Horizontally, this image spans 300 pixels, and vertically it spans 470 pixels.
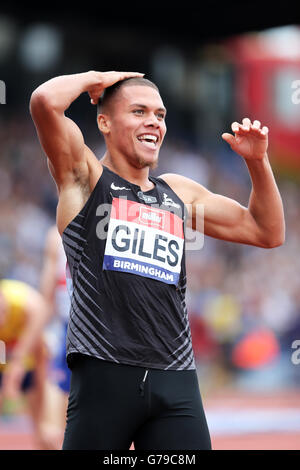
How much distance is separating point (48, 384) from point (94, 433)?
11.4 feet

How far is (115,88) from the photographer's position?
3.92m

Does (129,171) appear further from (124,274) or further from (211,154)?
(211,154)

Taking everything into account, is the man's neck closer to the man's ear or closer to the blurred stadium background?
the man's ear

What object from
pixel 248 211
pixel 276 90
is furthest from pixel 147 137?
pixel 276 90

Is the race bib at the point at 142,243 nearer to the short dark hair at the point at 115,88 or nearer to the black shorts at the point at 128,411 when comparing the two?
the black shorts at the point at 128,411

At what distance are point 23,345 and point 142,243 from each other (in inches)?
130

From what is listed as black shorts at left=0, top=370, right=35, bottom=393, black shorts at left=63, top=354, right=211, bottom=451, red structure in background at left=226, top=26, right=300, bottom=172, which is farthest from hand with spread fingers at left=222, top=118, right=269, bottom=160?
red structure in background at left=226, top=26, right=300, bottom=172

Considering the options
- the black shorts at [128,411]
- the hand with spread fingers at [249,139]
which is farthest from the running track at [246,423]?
the hand with spread fingers at [249,139]

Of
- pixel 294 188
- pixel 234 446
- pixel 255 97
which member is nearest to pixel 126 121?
pixel 234 446

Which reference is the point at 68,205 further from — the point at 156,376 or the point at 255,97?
the point at 255,97

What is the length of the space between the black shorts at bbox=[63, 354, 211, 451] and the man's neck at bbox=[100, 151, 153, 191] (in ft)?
3.01

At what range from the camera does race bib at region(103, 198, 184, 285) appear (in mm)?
3561

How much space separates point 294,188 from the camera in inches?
924

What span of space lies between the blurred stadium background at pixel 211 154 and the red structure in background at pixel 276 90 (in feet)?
0.16
